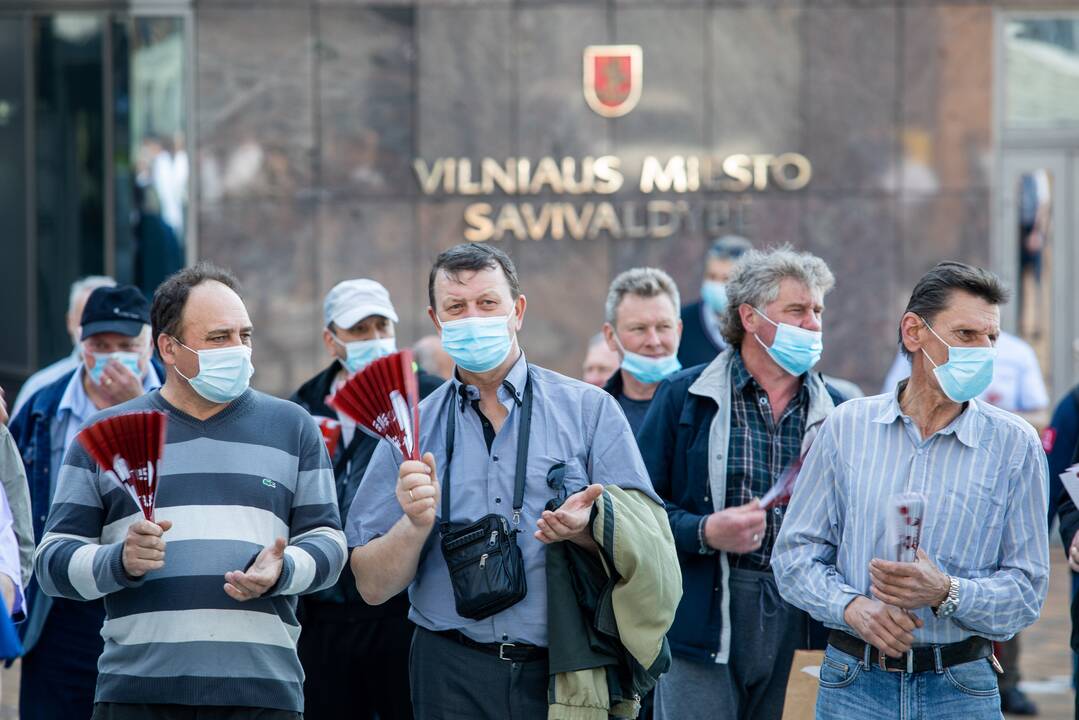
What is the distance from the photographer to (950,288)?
13.6 ft

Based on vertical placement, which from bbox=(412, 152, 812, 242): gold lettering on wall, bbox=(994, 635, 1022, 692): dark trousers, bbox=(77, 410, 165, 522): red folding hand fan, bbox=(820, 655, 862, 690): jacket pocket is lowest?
bbox=(994, 635, 1022, 692): dark trousers

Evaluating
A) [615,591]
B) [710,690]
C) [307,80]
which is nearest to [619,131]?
[307,80]

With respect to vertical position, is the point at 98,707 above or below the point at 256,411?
below

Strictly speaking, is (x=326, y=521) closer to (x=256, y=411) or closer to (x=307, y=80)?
(x=256, y=411)

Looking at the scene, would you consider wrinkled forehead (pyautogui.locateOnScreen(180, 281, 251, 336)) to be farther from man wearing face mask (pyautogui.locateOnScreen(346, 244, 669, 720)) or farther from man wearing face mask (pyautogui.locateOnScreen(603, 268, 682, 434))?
man wearing face mask (pyautogui.locateOnScreen(603, 268, 682, 434))

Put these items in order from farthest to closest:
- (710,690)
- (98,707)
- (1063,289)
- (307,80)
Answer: (1063,289) < (307,80) < (710,690) < (98,707)

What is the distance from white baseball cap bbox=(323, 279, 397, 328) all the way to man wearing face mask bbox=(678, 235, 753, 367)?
74.7 inches

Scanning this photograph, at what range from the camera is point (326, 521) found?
418 centimetres

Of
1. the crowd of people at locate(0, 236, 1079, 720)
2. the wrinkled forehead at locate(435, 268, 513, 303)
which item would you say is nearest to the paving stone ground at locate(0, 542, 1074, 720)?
the crowd of people at locate(0, 236, 1079, 720)

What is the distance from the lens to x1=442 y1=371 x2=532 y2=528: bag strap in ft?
13.5

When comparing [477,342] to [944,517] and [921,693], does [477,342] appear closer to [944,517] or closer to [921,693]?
[944,517]

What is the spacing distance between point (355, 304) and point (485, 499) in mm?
2042

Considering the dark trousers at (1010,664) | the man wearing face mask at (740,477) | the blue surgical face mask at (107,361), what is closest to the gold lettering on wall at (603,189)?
the dark trousers at (1010,664)

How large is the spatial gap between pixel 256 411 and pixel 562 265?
8.69 meters
